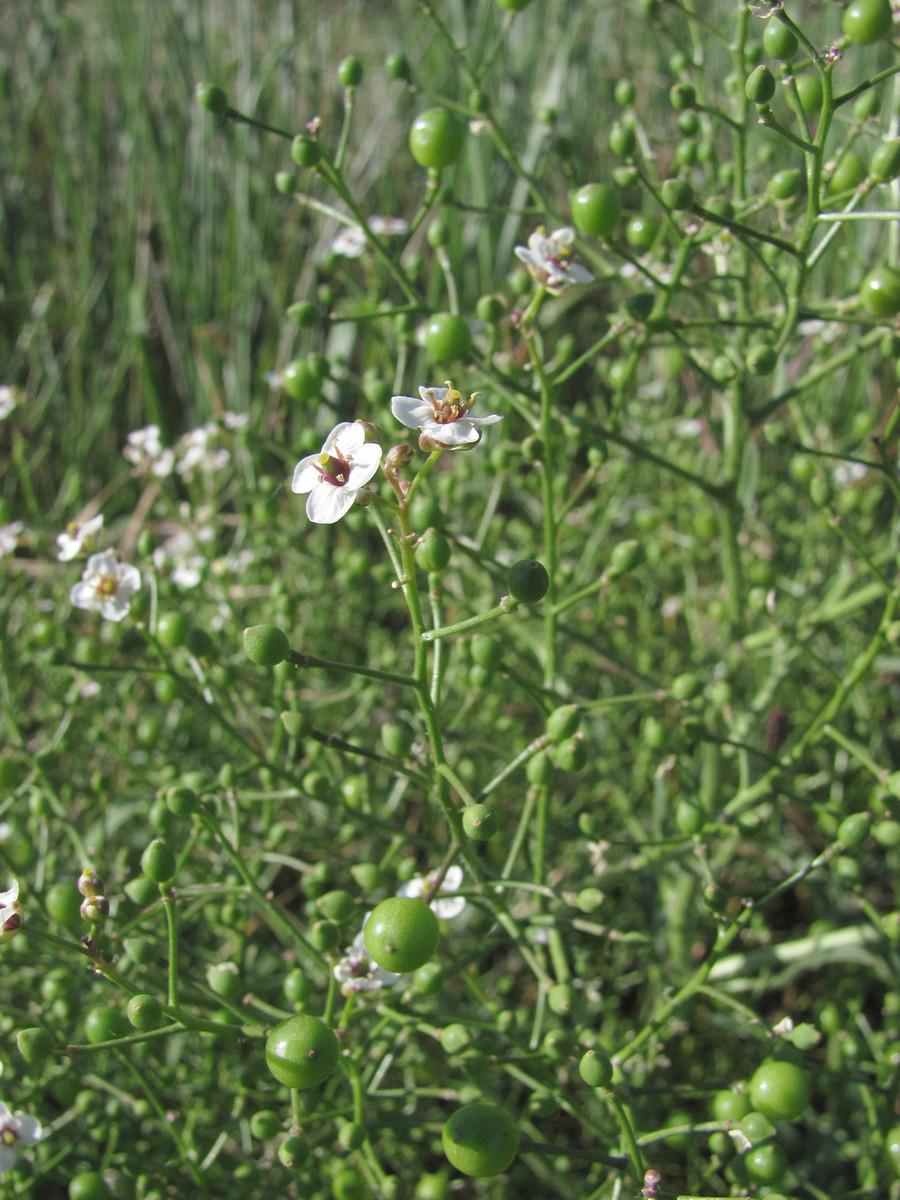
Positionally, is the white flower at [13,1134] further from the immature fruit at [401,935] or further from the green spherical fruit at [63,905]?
the immature fruit at [401,935]

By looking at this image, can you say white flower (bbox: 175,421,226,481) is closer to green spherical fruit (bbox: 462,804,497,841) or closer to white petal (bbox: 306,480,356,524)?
white petal (bbox: 306,480,356,524)

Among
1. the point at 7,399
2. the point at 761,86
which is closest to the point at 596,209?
the point at 761,86

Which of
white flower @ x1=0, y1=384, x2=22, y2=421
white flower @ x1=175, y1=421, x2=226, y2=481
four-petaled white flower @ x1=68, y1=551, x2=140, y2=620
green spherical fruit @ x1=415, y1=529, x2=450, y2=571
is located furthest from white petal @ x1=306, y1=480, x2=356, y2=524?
white flower @ x1=0, y1=384, x2=22, y2=421

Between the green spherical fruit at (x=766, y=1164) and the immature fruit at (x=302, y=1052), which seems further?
the green spherical fruit at (x=766, y=1164)

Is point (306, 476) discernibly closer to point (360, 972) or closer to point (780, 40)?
point (360, 972)

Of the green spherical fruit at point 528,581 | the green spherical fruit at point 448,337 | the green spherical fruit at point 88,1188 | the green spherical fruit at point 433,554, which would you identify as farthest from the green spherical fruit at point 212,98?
the green spherical fruit at point 88,1188

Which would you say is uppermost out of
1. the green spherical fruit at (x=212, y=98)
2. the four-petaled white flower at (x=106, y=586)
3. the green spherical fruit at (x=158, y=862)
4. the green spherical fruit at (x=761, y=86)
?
the green spherical fruit at (x=761, y=86)

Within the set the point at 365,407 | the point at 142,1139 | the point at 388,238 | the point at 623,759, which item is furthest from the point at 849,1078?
the point at 365,407
